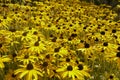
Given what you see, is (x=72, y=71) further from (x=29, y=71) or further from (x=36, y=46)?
(x=36, y=46)

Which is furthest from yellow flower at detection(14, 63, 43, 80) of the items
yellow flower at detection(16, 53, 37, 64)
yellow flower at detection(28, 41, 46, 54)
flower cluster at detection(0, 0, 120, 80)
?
yellow flower at detection(28, 41, 46, 54)

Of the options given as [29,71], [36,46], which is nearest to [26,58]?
[36,46]

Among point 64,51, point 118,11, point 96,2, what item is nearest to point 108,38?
point 64,51

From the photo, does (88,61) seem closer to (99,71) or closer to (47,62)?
(99,71)

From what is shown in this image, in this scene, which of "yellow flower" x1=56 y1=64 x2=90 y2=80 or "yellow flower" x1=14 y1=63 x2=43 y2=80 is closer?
"yellow flower" x1=14 y1=63 x2=43 y2=80

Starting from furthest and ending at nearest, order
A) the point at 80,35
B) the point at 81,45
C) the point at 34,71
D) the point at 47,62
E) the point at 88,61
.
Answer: the point at 80,35, the point at 88,61, the point at 81,45, the point at 47,62, the point at 34,71

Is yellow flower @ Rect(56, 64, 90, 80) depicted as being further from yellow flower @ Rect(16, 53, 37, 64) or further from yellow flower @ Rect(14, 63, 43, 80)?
yellow flower @ Rect(16, 53, 37, 64)

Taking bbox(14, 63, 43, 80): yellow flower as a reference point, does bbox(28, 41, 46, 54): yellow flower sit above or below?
below

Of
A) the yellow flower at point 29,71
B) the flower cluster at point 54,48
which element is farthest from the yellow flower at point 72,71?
the yellow flower at point 29,71

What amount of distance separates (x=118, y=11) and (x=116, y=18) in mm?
1850

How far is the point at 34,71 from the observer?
455cm

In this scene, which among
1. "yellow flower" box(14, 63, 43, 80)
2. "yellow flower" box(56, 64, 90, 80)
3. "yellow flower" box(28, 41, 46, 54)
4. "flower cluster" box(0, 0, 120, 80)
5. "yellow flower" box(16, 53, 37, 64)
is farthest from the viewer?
"yellow flower" box(28, 41, 46, 54)

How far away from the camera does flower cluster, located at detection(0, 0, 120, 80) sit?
16.2 feet

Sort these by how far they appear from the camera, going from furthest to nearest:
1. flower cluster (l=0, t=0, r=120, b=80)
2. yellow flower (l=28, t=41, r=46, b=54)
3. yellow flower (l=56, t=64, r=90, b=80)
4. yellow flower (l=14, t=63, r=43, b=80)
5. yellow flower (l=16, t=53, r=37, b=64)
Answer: yellow flower (l=28, t=41, r=46, b=54) < yellow flower (l=16, t=53, r=37, b=64) < flower cluster (l=0, t=0, r=120, b=80) < yellow flower (l=56, t=64, r=90, b=80) < yellow flower (l=14, t=63, r=43, b=80)
